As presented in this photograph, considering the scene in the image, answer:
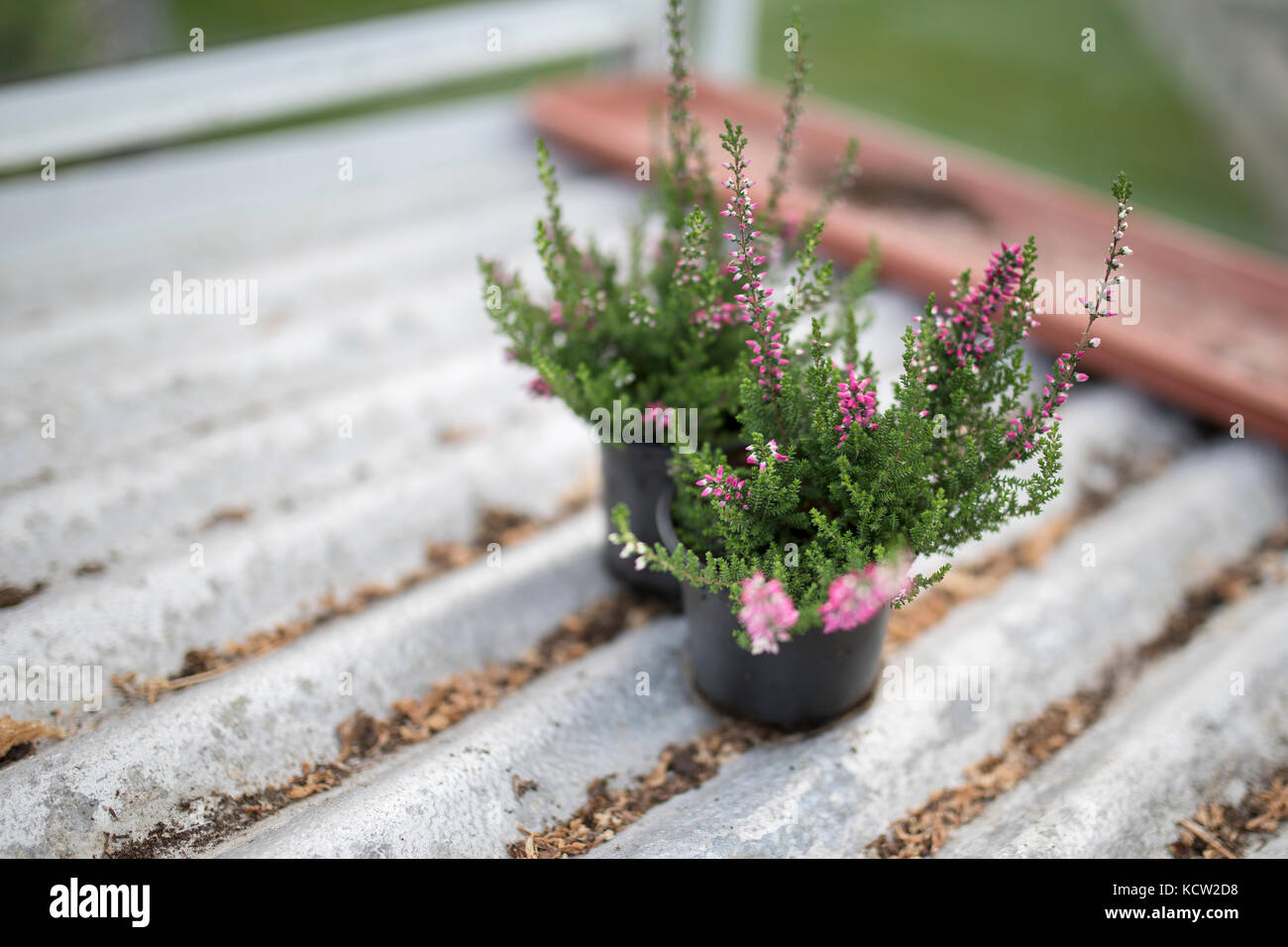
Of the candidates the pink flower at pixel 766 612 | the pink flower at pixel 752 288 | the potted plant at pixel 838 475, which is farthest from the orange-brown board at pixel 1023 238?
the pink flower at pixel 766 612

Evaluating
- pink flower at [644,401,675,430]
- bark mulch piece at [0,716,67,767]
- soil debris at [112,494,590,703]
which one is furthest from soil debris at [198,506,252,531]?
pink flower at [644,401,675,430]

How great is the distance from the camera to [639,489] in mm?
2352

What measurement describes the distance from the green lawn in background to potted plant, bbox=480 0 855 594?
15.3 feet

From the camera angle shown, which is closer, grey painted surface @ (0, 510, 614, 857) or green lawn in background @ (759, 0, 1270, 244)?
grey painted surface @ (0, 510, 614, 857)

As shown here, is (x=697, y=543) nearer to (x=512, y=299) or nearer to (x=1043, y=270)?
(x=512, y=299)

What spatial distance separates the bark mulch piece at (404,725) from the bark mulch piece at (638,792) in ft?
0.40

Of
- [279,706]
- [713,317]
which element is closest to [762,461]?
[713,317]

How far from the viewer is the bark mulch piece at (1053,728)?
1961 millimetres

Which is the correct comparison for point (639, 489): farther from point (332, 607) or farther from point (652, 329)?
point (332, 607)

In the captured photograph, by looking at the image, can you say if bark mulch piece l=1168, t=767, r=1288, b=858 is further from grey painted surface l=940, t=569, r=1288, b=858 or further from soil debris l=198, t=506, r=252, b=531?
soil debris l=198, t=506, r=252, b=531

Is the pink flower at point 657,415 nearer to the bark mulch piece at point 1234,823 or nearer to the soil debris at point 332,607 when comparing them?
the soil debris at point 332,607

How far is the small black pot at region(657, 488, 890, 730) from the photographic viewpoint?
1.97 metres

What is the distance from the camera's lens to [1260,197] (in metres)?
6.32
